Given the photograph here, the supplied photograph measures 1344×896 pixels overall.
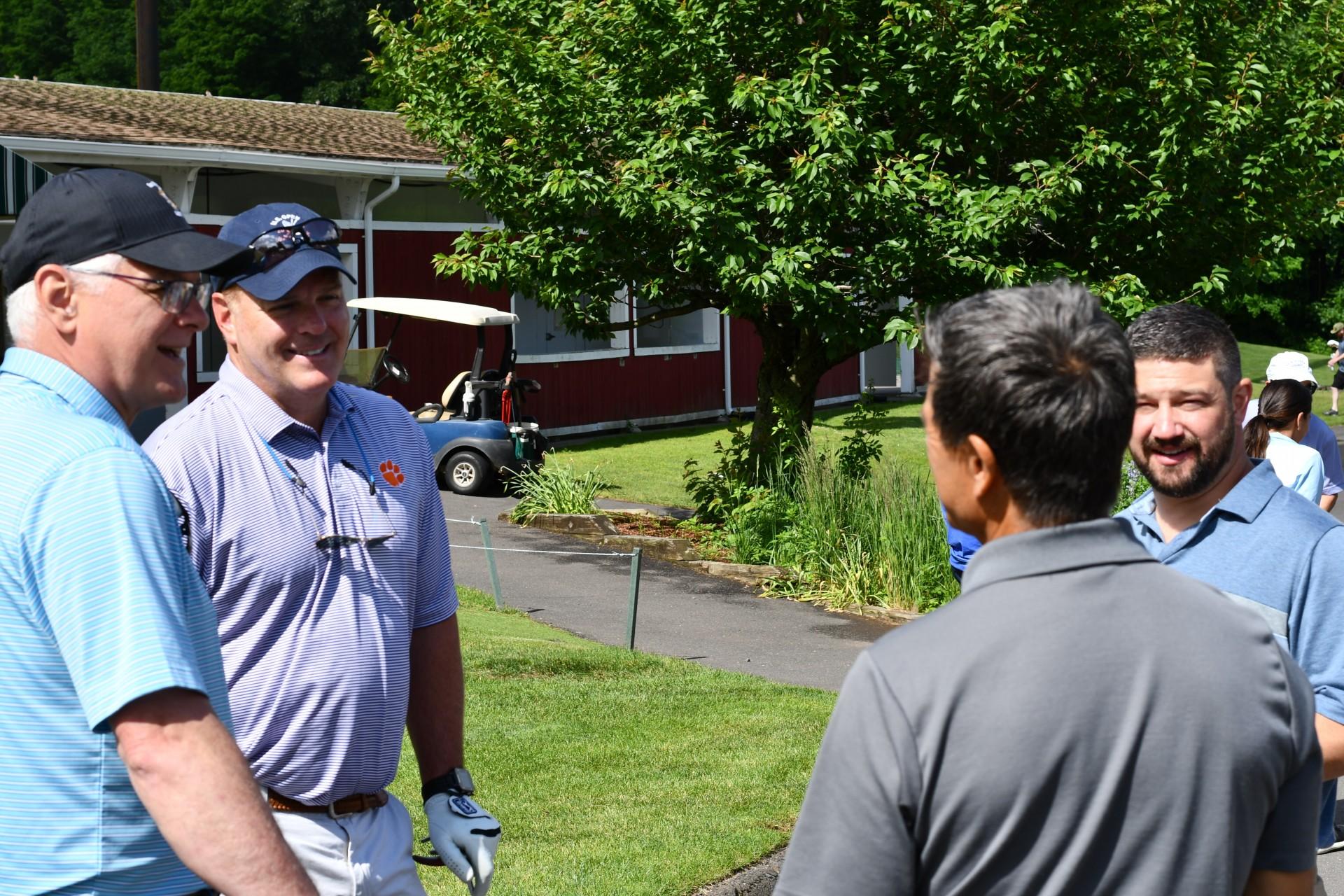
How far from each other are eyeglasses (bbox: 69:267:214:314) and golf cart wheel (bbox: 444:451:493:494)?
48.7ft

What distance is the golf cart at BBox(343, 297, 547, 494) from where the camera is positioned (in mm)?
17203

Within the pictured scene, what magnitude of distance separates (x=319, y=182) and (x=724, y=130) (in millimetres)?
9836

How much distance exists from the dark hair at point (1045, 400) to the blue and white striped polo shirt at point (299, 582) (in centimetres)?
163

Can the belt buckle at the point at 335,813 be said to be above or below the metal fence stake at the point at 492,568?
above

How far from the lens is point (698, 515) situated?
593 inches

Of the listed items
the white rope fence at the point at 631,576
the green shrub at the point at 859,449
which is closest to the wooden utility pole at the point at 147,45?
the white rope fence at the point at 631,576

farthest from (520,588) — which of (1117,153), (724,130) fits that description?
(1117,153)

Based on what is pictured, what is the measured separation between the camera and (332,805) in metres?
3.11

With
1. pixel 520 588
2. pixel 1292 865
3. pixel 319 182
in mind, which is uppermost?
pixel 319 182

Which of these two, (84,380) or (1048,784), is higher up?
(84,380)

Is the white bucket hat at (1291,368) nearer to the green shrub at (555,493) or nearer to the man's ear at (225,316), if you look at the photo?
the man's ear at (225,316)

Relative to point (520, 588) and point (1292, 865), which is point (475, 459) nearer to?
point (520, 588)

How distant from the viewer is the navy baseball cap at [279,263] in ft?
10.9

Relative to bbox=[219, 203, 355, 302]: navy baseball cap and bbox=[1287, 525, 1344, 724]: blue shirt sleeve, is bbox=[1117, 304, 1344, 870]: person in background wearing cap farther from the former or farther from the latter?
bbox=[219, 203, 355, 302]: navy baseball cap
